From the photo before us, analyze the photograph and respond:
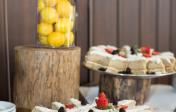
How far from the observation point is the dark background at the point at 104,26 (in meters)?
1.34

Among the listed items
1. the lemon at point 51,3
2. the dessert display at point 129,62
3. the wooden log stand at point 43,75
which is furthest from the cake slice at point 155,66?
the lemon at point 51,3

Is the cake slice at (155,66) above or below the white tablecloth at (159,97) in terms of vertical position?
above

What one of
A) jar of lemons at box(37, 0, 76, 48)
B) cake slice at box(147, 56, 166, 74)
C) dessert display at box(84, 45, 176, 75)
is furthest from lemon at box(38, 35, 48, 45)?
cake slice at box(147, 56, 166, 74)

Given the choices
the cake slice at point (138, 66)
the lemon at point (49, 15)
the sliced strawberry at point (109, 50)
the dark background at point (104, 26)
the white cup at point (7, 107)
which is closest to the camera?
the white cup at point (7, 107)

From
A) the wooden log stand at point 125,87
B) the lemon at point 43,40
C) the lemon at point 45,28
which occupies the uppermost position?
the lemon at point 45,28

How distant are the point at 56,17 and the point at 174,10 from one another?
Result: 803 mm

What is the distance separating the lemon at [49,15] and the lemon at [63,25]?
15 millimetres

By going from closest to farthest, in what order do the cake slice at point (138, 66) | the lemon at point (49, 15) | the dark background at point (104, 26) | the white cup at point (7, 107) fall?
1. the white cup at point (7, 107)
2. the lemon at point (49, 15)
3. the cake slice at point (138, 66)
4. the dark background at point (104, 26)

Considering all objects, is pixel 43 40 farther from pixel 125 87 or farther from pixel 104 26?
pixel 104 26

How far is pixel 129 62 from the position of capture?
43.1 inches

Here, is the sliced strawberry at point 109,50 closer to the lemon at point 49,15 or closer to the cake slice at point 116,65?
the cake slice at point 116,65

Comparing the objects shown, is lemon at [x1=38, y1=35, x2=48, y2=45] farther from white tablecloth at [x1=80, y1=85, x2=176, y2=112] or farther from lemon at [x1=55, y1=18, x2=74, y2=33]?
white tablecloth at [x1=80, y1=85, x2=176, y2=112]

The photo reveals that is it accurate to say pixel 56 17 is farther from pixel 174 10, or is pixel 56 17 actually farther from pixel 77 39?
pixel 174 10

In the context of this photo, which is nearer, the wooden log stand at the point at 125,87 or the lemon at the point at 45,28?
the lemon at the point at 45,28
